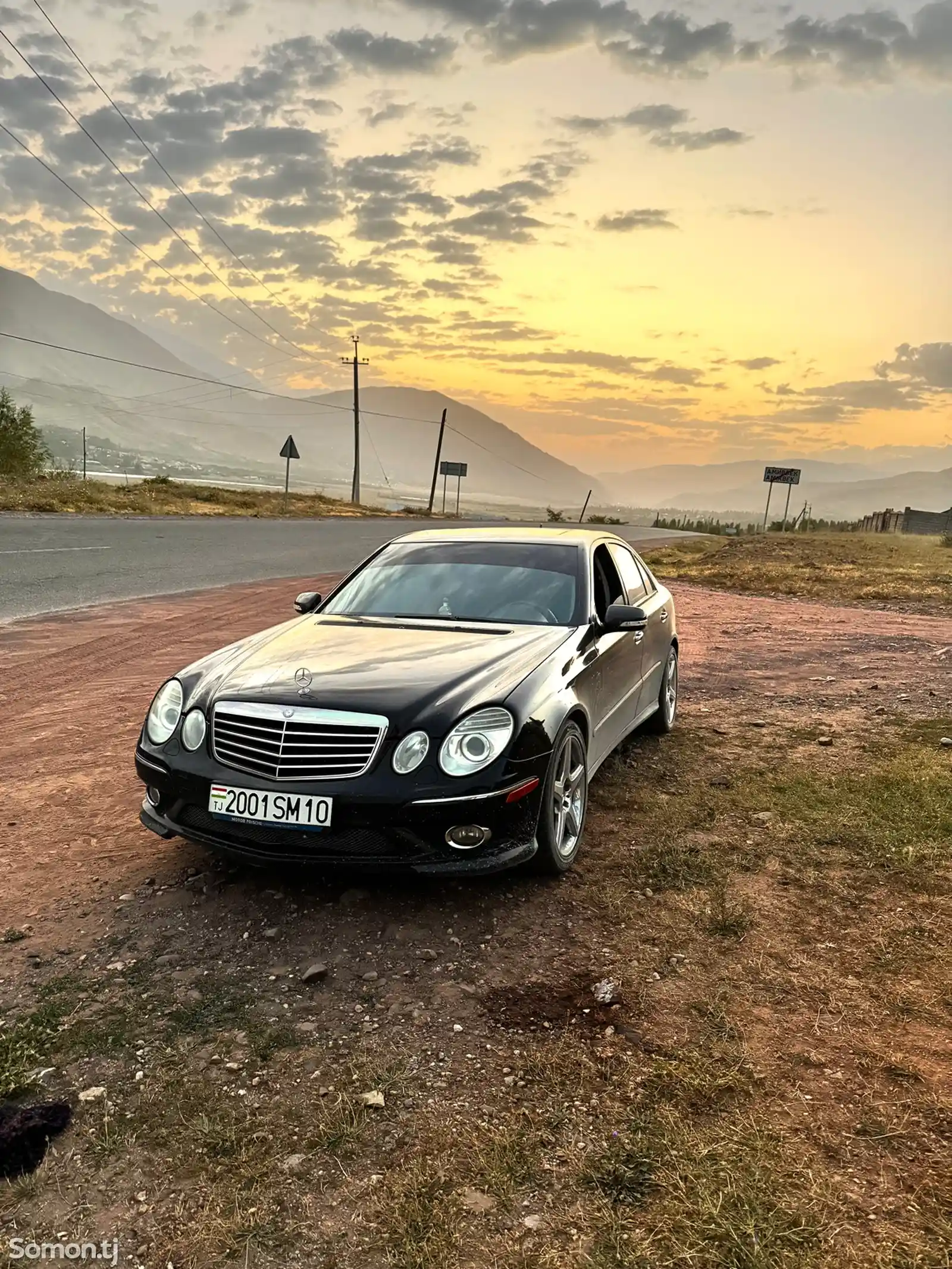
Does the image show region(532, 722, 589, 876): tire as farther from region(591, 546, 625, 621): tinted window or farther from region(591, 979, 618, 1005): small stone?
region(591, 546, 625, 621): tinted window

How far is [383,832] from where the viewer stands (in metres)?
3.37

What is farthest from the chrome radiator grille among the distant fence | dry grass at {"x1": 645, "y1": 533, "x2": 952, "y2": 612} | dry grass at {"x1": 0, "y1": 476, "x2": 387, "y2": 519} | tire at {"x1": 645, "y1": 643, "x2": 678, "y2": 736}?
the distant fence

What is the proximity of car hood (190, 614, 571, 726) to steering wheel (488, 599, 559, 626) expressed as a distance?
0.15m

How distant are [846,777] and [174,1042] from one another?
169 inches

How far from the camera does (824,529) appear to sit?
55.5 m

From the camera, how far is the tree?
3812 cm

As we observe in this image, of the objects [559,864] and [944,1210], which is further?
[559,864]

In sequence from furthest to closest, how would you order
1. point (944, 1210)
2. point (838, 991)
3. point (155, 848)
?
point (155, 848) → point (838, 991) → point (944, 1210)

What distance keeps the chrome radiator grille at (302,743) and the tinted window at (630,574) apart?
2.78 m

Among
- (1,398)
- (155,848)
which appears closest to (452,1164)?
(155,848)

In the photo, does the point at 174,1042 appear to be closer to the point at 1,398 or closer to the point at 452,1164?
the point at 452,1164

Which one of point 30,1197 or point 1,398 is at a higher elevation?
point 1,398

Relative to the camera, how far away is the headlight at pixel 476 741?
11.3 feet

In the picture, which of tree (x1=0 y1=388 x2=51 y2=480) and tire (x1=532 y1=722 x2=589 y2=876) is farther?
tree (x1=0 y1=388 x2=51 y2=480)
